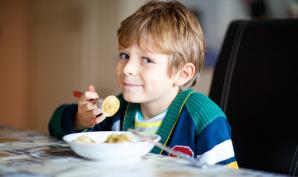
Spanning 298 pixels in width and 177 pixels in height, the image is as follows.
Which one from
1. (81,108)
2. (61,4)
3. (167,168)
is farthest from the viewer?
(61,4)

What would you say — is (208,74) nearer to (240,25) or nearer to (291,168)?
(240,25)

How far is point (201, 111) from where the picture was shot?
112cm

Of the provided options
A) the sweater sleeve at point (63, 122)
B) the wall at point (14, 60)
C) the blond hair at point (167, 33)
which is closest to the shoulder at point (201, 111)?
the blond hair at point (167, 33)

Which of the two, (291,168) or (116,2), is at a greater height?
(116,2)

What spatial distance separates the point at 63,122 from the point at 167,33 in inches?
15.2

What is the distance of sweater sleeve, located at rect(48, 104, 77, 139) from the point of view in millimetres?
1227

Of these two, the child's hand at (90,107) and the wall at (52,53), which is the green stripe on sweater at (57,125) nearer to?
the child's hand at (90,107)

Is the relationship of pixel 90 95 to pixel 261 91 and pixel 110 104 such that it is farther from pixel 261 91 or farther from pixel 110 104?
pixel 261 91

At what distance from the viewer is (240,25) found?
152 centimetres

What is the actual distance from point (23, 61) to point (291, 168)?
11.2 ft

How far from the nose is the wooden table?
10.1 inches

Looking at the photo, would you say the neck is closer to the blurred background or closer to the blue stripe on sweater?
the blue stripe on sweater

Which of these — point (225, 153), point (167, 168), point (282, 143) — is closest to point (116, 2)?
point (282, 143)

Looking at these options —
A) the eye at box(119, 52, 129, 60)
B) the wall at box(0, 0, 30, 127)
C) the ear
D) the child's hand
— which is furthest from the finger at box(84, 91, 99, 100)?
the wall at box(0, 0, 30, 127)
